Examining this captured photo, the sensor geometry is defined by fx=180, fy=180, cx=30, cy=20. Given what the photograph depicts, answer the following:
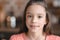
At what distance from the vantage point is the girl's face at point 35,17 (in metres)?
0.83

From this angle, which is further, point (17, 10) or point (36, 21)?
point (17, 10)

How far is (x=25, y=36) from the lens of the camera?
94 centimetres

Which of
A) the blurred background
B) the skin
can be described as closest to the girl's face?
the skin

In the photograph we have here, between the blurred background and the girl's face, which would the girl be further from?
the blurred background

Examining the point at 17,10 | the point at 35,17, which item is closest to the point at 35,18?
the point at 35,17

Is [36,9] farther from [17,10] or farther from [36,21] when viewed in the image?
[17,10]

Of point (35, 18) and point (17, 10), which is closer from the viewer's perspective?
point (35, 18)

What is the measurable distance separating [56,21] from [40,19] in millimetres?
1426

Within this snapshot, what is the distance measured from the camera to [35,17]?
2.73 feet

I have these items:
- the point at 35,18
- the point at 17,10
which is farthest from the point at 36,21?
the point at 17,10

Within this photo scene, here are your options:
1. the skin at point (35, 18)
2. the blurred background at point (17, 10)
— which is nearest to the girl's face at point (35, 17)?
the skin at point (35, 18)

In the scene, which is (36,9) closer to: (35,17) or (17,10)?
(35,17)

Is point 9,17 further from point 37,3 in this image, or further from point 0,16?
point 37,3

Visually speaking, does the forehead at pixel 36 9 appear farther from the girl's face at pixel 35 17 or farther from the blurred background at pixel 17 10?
the blurred background at pixel 17 10
